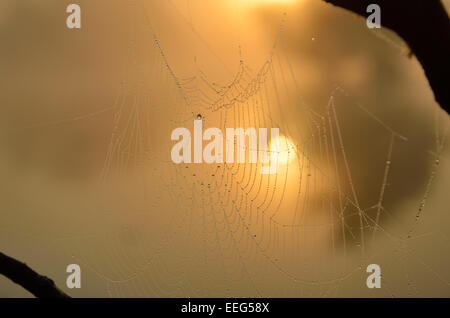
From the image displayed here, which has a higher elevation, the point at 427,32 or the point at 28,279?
the point at 427,32

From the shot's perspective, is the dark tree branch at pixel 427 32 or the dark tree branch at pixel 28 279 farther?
the dark tree branch at pixel 28 279

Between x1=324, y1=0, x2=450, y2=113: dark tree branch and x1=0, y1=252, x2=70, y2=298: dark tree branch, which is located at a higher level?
x1=324, y1=0, x2=450, y2=113: dark tree branch

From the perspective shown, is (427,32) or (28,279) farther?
(28,279)

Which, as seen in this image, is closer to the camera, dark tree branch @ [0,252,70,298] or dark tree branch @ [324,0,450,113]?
dark tree branch @ [324,0,450,113]

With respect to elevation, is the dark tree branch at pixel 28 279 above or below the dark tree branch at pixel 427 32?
below
